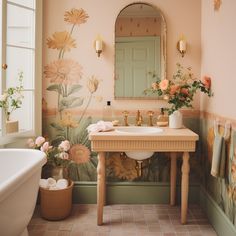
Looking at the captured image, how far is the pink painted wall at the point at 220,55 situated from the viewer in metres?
→ 2.28

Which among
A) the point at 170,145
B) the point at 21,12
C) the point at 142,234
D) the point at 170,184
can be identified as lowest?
the point at 142,234

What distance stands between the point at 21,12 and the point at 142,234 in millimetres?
2261

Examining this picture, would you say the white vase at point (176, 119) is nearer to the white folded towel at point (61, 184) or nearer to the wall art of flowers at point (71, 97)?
the wall art of flowers at point (71, 97)

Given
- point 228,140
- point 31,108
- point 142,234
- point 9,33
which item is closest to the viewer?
point 228,140

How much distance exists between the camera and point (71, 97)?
3160 millimetres

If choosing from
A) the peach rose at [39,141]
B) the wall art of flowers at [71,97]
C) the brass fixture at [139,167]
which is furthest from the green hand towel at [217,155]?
the peach rose at [39,141]

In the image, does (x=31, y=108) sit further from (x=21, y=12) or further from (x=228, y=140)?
(x=228, y=140)

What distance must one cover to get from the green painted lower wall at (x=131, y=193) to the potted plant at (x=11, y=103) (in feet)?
3.00

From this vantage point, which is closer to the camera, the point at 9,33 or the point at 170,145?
the point at 170,145

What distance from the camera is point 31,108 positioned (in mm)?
3037

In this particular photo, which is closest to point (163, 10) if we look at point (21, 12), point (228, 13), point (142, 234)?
point (228, 13)

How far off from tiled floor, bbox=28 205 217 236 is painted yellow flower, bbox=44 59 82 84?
1.28 meters

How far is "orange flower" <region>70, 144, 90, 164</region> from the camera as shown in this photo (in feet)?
10.4

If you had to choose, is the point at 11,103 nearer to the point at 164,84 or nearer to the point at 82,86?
the point at 82,86
